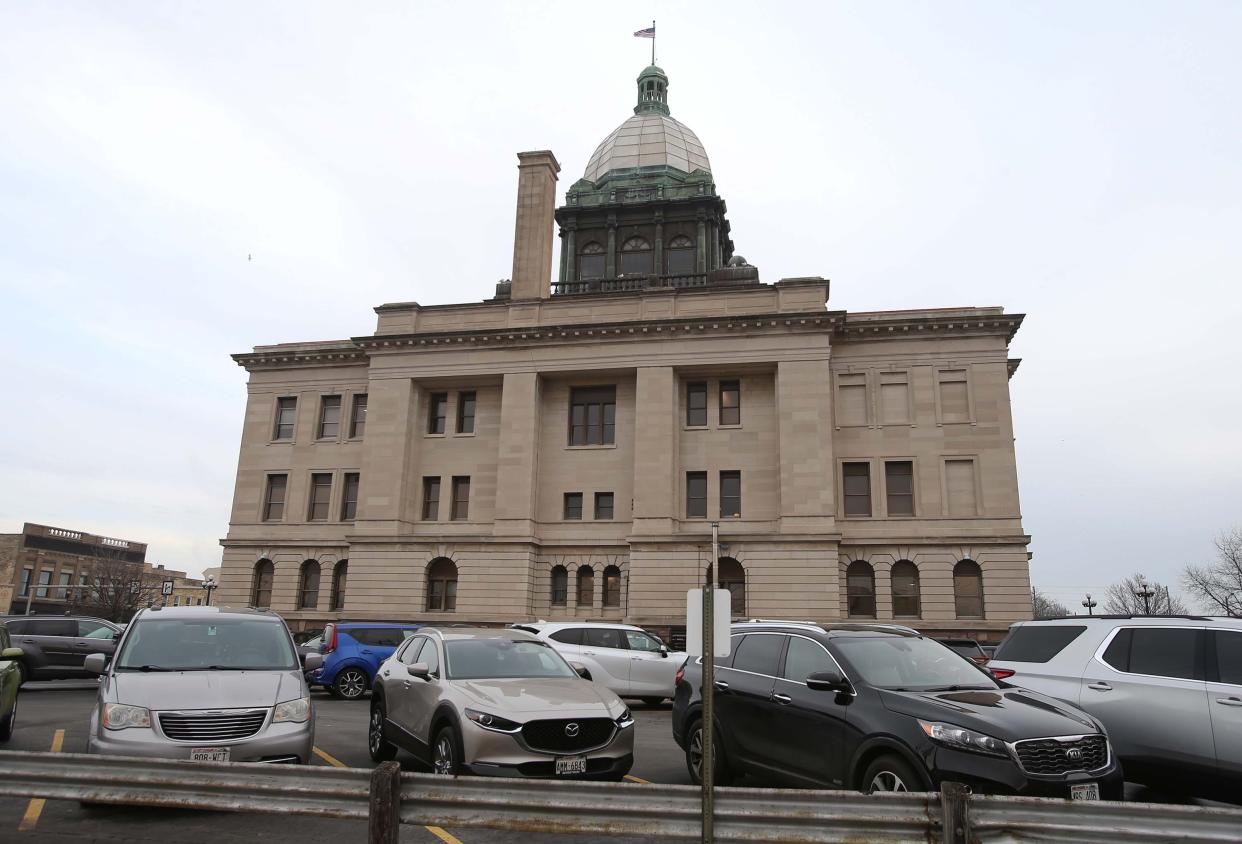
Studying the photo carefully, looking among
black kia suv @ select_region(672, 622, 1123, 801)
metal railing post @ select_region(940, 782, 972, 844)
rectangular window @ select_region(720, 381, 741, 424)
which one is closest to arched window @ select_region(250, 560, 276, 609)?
rectangular window @ select_region(720, 381, 741, 424)

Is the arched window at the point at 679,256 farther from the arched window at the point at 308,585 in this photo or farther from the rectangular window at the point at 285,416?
the arched window at the point at 308,585

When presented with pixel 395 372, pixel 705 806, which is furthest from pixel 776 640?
pixel 395 372

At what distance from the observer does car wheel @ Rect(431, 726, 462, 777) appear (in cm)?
842

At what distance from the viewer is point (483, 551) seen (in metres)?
37.3

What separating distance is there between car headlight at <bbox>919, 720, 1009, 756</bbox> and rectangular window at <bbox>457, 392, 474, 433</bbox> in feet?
114

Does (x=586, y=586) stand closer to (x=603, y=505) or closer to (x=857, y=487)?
→ (x=603, y=505)

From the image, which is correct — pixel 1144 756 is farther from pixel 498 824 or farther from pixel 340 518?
pixel 340 518

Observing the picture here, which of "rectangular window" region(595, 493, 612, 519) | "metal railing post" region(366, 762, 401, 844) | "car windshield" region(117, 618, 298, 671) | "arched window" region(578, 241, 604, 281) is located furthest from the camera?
"arched window" region(578, 241, 604, 281)

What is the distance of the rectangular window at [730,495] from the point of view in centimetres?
3666

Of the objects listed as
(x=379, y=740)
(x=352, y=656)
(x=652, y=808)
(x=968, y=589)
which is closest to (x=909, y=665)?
(x=652, y=808)

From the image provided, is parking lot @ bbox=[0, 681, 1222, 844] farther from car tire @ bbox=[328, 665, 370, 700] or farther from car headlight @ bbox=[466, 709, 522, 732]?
car tire @ bbox=[328, 665, 370, 700]

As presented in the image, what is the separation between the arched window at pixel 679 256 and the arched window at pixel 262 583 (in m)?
26.3

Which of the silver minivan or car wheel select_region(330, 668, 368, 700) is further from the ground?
the silver minivan

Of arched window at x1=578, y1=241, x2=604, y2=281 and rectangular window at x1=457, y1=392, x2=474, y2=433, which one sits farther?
arched window at x1=578, y1=241, x2=604, y2=281
